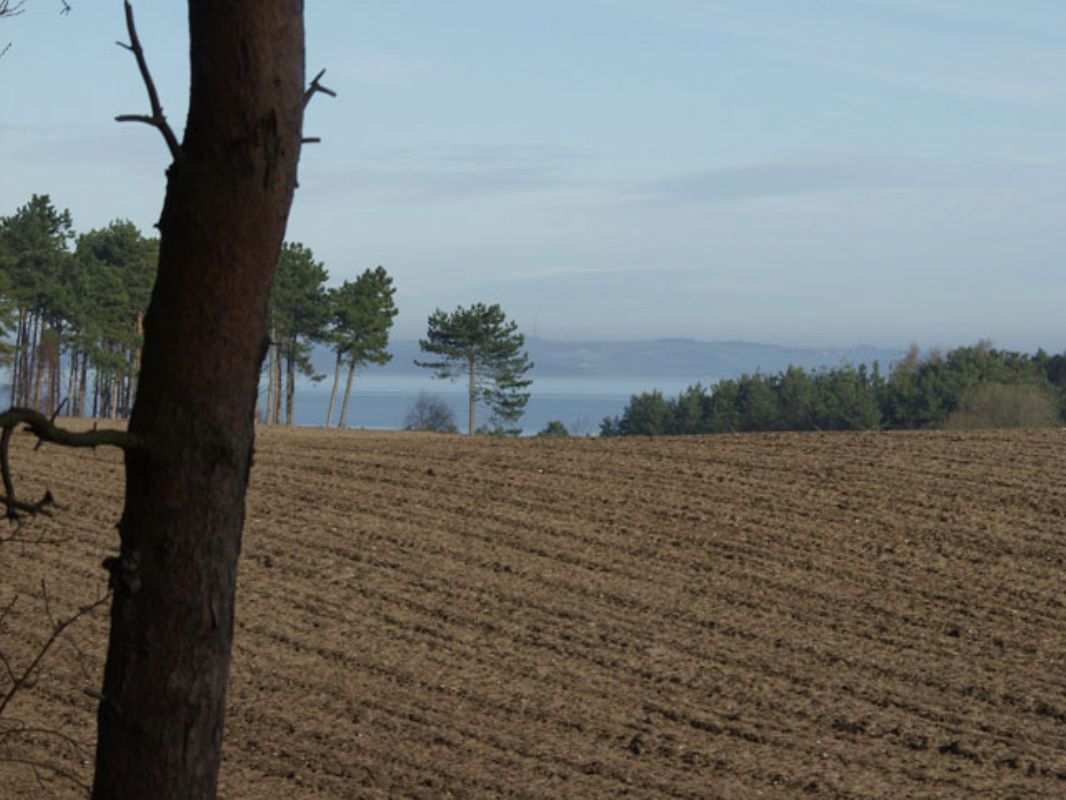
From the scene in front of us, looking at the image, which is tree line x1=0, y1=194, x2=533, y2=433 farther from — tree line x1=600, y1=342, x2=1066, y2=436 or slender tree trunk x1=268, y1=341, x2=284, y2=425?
tree line x1=600, y1=342, x2=1066, y2=436

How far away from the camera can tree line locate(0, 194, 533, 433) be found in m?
54.6

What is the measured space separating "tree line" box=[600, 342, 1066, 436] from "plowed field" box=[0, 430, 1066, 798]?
104 feet

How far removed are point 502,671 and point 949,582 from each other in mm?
4743

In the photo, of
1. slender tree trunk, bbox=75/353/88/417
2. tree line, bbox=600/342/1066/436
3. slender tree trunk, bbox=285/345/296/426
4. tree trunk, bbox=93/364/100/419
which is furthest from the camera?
slender tree trunk, bbox=285/345/296/426

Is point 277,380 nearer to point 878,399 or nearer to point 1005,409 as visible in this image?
point 1005,409

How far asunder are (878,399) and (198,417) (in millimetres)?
69142

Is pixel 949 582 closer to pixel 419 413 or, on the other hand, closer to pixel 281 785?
pixel 281 785

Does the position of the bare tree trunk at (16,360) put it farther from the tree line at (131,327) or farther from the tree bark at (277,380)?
the tree bark at (277,380)

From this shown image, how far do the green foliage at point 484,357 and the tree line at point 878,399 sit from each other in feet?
39.7

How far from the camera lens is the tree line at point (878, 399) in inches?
2186

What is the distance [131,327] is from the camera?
5819 cm

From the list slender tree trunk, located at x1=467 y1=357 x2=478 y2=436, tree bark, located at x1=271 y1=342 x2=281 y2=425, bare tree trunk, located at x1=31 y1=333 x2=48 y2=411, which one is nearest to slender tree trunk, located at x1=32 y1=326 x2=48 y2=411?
bare tree trunk, located at x1=31 y1=333 x2=48 y2=411

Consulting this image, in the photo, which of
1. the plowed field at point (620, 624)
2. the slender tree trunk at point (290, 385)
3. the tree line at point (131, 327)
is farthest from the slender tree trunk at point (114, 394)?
the plowed field at point (620, 624)

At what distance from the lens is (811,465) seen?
1647 centimetres
